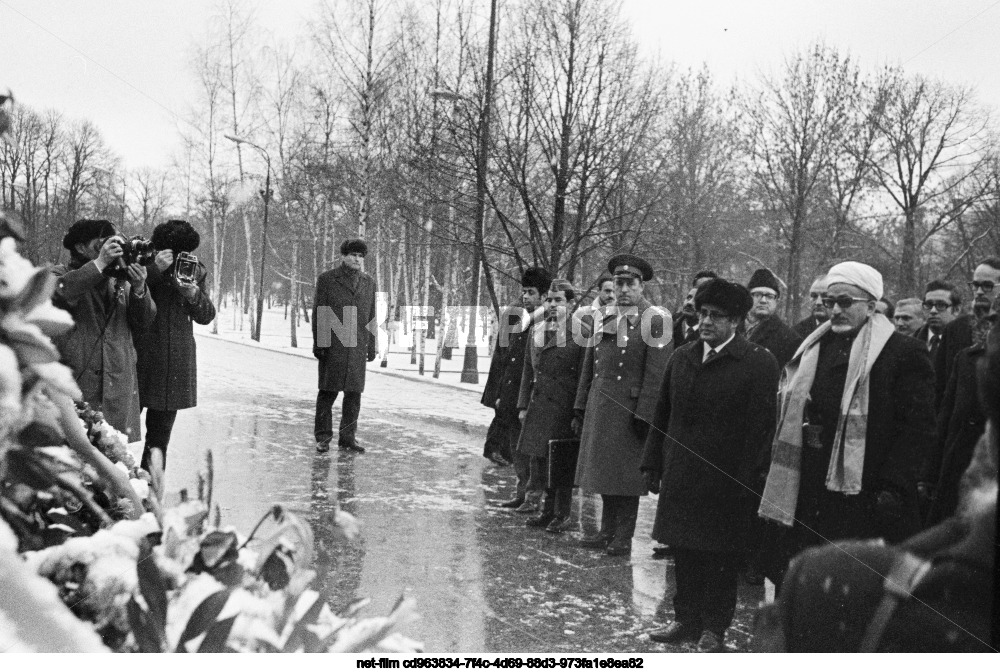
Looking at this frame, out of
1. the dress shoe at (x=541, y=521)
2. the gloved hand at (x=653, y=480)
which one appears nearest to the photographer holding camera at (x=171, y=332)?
the gloved hand at (x=653, y=480)

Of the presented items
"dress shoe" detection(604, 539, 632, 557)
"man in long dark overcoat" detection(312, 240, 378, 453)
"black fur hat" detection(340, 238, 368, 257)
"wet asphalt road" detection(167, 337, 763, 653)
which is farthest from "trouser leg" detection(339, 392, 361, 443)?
A: "dress shoe" detection(604, 539, 632, 557)

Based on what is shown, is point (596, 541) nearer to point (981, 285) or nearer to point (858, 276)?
point (858, 276)

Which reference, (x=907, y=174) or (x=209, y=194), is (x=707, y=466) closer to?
(x=907, y=174)

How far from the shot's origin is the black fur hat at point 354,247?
4.61ft

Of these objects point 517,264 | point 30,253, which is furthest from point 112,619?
point 517,264

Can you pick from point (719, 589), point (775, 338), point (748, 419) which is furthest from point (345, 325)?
point (775, 338)

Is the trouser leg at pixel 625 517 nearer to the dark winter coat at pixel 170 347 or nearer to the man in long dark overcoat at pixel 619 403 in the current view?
the man in long dark overcoat at pixel 619 403

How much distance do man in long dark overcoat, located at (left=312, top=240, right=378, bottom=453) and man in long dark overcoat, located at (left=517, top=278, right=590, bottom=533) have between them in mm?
2329

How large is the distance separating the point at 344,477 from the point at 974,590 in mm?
1126

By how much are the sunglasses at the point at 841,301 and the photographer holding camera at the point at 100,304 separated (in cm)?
111

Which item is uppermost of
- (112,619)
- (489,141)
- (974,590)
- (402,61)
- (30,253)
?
(489,141)

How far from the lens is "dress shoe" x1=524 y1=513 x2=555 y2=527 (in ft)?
12.7

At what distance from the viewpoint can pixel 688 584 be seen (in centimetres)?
259

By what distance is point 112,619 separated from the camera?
3.09 ft
